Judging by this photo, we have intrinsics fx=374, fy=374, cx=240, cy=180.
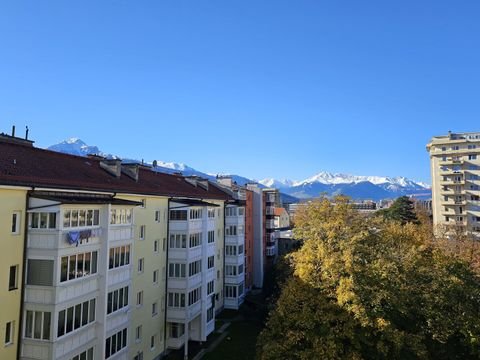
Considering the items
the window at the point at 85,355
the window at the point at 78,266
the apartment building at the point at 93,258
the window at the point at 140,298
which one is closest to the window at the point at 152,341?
the apartment building at the point at 93,258

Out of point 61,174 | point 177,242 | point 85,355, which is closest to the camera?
point 85,355

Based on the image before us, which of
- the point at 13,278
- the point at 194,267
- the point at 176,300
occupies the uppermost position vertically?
the point at 13,278

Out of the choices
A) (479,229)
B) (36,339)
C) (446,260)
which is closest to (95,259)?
(36,339)

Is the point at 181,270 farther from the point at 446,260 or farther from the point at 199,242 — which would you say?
the point at 446,260

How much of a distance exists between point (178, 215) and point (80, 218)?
14342 millimetres

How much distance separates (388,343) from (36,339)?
67.2ft

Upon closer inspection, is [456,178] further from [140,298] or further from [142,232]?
[140,298]

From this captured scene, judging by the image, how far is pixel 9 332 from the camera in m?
19.6

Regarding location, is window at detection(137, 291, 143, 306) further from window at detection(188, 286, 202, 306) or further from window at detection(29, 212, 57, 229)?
window at detection(29, 212, 57, 229)

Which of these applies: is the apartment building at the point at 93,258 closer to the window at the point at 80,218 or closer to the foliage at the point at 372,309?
the window at the point at 80,218

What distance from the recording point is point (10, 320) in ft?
63.8

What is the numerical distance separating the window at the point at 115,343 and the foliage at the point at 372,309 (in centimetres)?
969

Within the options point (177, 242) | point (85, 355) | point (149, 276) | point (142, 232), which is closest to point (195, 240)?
point (177, 242)

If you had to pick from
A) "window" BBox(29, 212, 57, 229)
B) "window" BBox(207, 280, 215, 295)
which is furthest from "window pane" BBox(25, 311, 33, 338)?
"window" BBox(207, 280, 215, 295)
